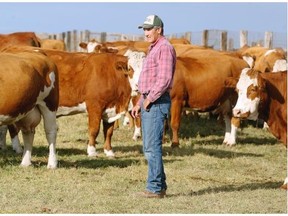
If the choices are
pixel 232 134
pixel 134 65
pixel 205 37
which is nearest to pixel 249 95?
pixel 134 65

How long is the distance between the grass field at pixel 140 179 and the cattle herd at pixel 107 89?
0.49 metres

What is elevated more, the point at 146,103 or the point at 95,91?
the point at 146,103

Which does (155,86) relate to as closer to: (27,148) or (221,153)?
(27,148)

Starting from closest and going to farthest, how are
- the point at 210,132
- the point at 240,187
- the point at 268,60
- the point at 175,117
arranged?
the point at 240,187 < the point at 175,117 < the point at 210,132 < the point at 268,60

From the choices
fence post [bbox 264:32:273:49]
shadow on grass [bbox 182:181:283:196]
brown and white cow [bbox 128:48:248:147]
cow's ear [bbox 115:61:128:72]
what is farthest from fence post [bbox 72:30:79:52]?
shadow on grass [bbox 182:181:283:196]

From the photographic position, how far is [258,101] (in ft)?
28.8

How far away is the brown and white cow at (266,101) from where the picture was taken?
877 centimetres

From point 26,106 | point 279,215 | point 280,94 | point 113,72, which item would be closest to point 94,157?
point 113,72

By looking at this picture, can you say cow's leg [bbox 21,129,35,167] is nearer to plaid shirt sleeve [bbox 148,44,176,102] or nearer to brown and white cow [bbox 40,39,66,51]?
plaid shirt sleeve [bbox 148,44,176,102]

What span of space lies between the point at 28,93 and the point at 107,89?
8.22 ft

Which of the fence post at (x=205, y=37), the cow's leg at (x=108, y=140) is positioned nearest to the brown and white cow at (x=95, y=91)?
the cow's leg at (x=108, y=140)

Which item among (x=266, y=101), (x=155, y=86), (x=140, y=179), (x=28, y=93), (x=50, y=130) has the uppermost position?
(x=155, y=86)

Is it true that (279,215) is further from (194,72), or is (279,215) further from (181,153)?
(194,72)

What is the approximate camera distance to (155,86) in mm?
7270
